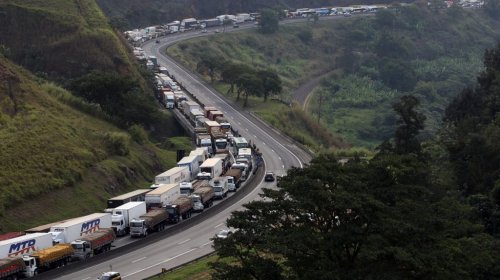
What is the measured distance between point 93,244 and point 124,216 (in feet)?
25.2

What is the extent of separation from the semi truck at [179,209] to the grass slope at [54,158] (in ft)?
24.2

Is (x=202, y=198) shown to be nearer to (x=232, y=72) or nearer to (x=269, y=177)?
(x=269, y=177)

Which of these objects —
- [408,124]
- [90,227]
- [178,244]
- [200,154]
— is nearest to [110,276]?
[90,227]

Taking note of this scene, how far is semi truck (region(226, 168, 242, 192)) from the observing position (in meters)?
88.7

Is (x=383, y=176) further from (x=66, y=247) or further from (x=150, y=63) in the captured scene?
(x=150, y=63)

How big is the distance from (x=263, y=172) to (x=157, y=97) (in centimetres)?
3911

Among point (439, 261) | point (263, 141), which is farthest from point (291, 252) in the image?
point (263, 141)

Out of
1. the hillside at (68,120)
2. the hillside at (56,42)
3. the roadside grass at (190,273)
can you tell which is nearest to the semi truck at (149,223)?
the hillside at (68,120)

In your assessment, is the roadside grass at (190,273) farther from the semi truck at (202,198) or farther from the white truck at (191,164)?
the white truck at (191,164)

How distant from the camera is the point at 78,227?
209ft

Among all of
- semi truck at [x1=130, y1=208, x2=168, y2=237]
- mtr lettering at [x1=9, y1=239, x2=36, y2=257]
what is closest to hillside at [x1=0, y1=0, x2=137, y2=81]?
semi truck at [x1=130, y1=208, x2=168, y2=237]

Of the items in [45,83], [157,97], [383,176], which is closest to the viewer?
[383,176]

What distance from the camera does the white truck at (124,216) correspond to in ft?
227

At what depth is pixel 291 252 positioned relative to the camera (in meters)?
39.7
